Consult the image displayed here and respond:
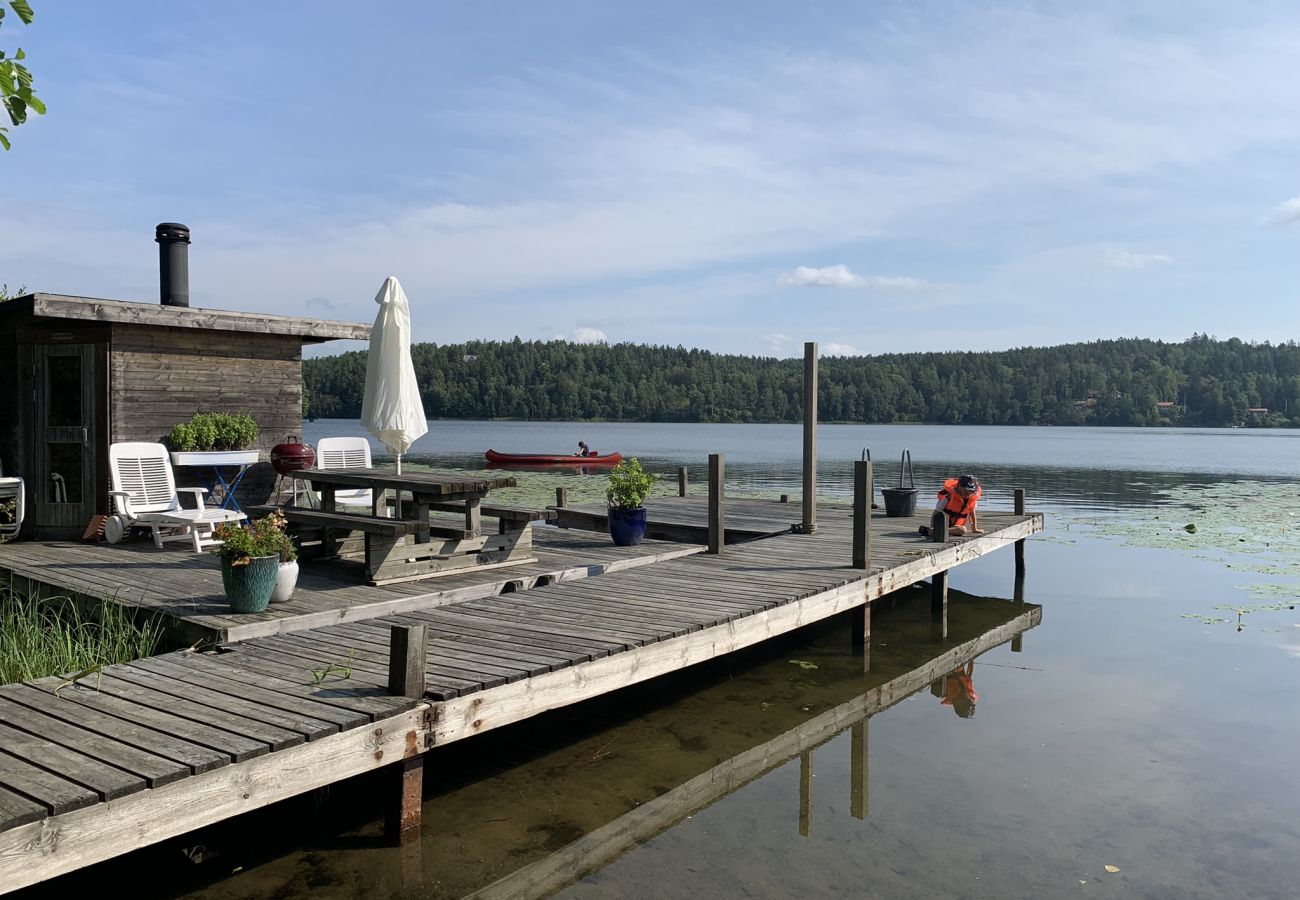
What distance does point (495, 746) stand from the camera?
6.30 metres

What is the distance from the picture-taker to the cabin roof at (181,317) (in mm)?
8492

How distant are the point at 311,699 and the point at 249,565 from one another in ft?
5.99

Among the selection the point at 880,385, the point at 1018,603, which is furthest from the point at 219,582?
the point at 880,385

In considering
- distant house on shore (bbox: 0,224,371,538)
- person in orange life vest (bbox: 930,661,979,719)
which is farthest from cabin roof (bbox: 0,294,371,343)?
person in orange life vest (bbox: 930,661,979,719)

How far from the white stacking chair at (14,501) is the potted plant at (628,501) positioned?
5.72m

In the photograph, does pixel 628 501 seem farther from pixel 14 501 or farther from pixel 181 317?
pixel 14 501

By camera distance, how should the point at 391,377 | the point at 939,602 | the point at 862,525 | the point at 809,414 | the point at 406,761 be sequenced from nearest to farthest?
1. the point at 406,761
2. the point at 391,377
3. the point at 862,525
4. the point at 809,414
5. the point at 939,602

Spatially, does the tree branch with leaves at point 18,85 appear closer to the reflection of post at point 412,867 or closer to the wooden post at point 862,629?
the reflection of post at point 412,867

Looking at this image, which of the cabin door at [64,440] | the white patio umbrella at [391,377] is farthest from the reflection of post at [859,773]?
the cabin door at [64,440]

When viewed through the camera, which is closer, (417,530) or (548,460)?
(417,530)

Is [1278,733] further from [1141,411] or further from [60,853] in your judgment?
[1141,411]

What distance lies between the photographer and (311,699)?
4.46m

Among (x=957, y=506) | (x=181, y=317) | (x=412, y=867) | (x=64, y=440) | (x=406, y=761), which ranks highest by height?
(x=181, y=317)

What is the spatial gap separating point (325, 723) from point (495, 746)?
2373 mm
